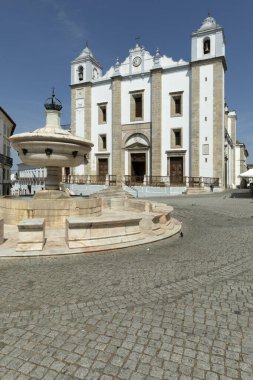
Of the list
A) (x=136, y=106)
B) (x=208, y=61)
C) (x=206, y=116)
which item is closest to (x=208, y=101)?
(x=206, y=116)

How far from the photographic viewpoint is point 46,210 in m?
7.29

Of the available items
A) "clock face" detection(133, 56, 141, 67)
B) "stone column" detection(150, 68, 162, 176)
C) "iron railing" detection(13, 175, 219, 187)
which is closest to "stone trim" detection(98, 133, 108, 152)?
"iron railing" detection(13, 175, 219, 187)

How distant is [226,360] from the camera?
2195 millimetres

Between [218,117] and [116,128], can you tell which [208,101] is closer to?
[218,117]

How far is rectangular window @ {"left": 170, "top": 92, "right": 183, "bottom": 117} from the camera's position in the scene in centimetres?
2907

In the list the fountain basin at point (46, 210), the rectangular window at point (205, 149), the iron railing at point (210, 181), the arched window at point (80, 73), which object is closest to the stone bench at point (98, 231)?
the fountain basin at point (46, 210)

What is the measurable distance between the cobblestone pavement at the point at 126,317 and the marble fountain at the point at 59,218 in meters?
0.53

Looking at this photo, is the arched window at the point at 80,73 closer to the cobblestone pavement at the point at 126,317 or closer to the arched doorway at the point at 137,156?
the arched doorway at the point at 137,156

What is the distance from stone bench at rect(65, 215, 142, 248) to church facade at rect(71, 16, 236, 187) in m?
22.6

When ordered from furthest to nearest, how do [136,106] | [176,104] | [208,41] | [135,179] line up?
[136,106]
[135,179]
[176,104]
[208,41]

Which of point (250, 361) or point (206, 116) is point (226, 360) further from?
point (206, 116)

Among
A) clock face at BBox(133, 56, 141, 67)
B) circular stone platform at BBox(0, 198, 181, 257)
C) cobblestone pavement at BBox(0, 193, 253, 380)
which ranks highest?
clock face at BBox(133, 56, 141, 67)

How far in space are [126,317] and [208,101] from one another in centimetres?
2826

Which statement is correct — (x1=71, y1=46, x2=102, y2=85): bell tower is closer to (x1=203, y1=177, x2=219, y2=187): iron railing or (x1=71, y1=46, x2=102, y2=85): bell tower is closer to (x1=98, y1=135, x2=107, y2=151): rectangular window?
(x1=98, y1=135, x2=107, y2=151): rectangular window
